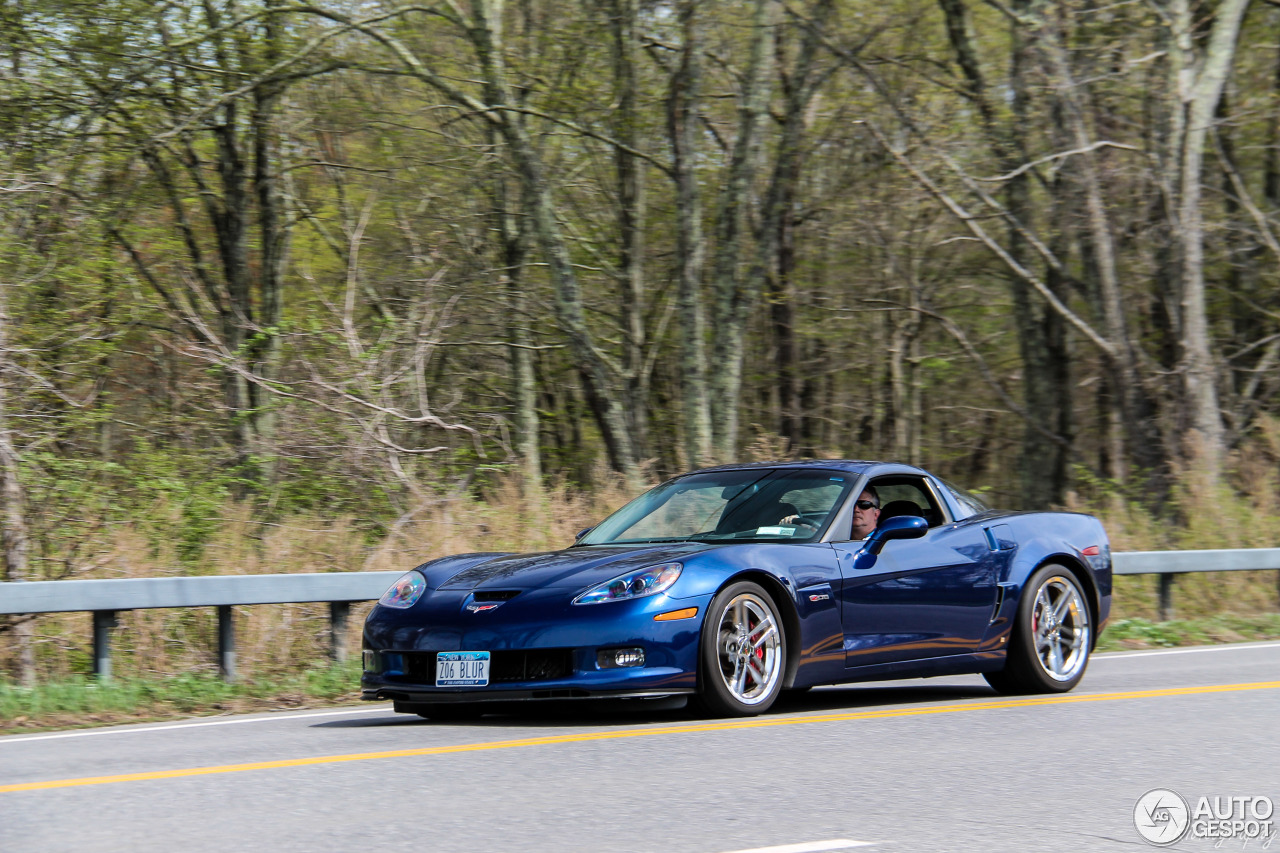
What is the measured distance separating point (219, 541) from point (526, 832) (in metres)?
8.32

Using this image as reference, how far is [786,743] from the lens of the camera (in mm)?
→ 6742

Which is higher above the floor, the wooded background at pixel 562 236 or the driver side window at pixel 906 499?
the wooded background at pixel 562 236

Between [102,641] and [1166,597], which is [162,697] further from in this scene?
[1166,597]

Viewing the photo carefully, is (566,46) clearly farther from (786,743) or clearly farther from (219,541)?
(786,743)

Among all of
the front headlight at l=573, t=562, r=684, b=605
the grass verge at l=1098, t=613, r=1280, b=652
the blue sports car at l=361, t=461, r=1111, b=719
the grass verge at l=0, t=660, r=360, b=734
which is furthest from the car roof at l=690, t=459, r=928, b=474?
the grass verge at l=1098, t=613, r=1280, b=652

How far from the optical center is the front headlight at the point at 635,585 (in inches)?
284

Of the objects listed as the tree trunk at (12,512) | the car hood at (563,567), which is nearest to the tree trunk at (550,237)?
the tree trunk at (12,512)

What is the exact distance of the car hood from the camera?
7.40 metres

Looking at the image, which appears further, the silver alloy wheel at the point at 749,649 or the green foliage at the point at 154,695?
the green foliage at the point at 154,695

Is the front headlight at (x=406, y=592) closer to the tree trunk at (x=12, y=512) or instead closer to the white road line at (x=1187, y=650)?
the tree trunk at (x=12, y=512)

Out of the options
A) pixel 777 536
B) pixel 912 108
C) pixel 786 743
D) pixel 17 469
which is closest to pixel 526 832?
pixel 786 743

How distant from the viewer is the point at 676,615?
7199 millimetres

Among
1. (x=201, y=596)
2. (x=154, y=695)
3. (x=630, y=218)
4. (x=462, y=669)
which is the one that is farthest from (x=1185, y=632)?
(x=630, y=218)

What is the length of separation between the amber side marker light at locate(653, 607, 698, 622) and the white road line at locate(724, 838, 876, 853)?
8.27 feet
